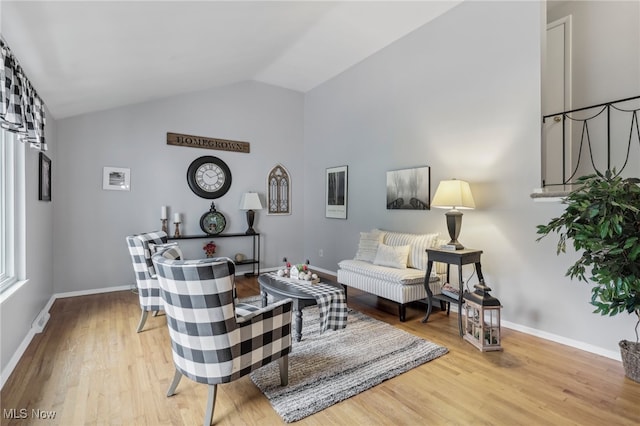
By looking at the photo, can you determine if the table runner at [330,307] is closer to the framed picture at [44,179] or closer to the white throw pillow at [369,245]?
the white throw pillow at [369,245]

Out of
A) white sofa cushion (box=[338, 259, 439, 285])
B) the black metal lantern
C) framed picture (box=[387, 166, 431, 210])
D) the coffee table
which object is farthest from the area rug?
framed picture (box=[387, 166, 431, 210])

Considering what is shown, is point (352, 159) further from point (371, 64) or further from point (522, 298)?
point (522, 298)

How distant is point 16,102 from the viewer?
1.92 m

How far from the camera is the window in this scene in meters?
2.50

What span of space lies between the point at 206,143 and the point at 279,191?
4.98ft

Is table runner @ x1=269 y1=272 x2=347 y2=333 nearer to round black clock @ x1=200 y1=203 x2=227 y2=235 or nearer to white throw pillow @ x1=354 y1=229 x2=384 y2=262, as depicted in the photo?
white throw pillow @ x1=354 y1=229 x2=384 y2=262

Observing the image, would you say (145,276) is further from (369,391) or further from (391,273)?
(391,273)

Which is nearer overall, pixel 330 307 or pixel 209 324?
pixel 209 324

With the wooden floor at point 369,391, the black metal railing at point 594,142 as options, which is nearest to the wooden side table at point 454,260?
the wooden floor at point 369,391

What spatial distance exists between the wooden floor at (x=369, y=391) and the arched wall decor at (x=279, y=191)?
10.7 feet

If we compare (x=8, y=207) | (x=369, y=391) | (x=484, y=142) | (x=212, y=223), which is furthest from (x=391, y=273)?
(x=8, y=207)

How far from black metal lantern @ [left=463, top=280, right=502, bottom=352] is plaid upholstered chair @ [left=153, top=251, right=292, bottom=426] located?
1.88 meters

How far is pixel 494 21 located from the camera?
131 inches

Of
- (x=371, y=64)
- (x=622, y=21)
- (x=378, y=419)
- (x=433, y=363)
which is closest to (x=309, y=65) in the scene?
(x=371, y=64)
